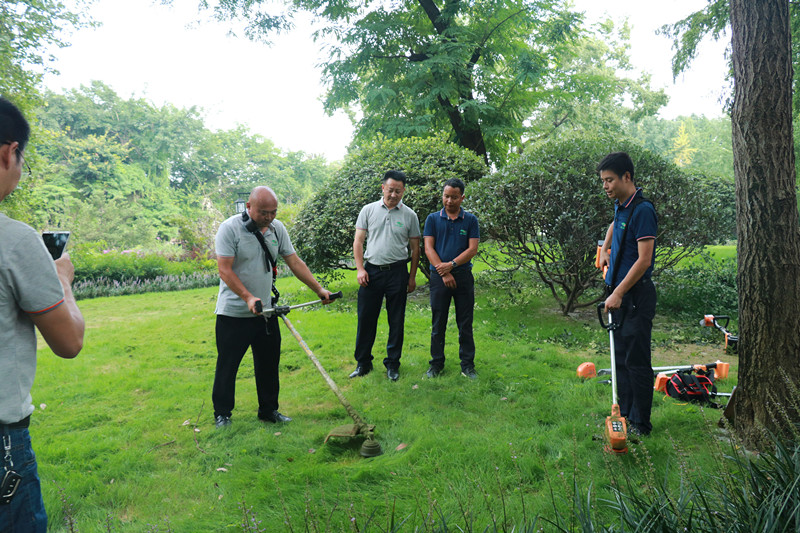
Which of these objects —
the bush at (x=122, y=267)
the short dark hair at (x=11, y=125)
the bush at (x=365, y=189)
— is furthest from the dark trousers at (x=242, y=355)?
the bush at (x=122, y=267)

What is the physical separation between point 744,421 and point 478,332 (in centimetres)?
405

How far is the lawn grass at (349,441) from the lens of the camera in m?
2.78

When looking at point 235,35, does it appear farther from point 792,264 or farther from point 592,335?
point 792,264

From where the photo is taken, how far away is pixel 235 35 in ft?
44.8

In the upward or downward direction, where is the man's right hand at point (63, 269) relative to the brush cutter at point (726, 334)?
upward

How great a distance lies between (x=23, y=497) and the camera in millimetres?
1477

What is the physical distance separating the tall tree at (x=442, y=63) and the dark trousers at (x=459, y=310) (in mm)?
7985

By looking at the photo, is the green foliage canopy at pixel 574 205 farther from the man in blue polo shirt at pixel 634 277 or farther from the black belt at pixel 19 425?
the black belt at pixel 19 425

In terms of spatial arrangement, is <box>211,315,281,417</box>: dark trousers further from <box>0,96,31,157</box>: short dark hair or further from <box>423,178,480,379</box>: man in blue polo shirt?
<box>0,96,31,157</box>: short dark hair

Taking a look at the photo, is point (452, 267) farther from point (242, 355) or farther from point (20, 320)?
point (20, 320)

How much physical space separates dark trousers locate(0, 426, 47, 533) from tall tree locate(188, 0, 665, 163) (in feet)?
38.6

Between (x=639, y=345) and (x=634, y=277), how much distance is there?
495 millimetres

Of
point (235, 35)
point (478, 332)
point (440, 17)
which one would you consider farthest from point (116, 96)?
point (478, 332)

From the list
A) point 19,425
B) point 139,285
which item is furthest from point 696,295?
point 139,285
